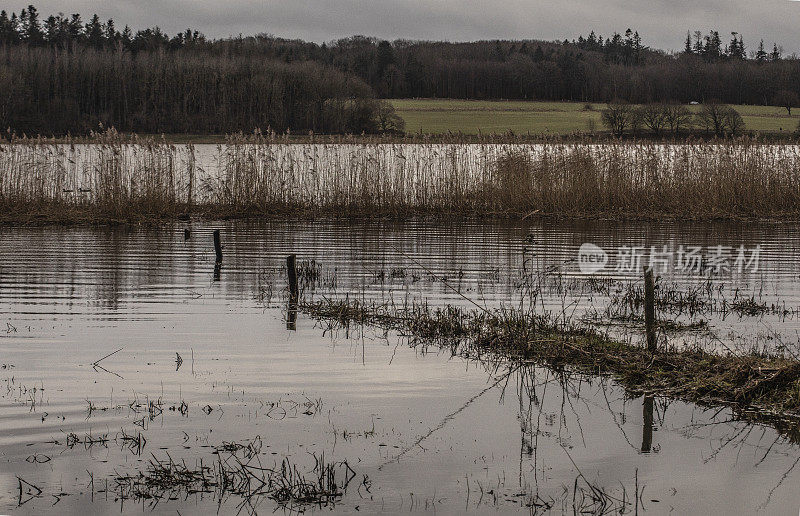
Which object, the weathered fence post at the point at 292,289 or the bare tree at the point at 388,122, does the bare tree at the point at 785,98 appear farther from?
the weathered fence post at the point at 292,289

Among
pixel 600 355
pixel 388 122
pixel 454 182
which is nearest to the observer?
pixel 600 355

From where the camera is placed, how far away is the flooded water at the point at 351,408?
5648 millimetres

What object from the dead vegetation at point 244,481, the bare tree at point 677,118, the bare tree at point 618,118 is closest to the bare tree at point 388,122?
the bare tree at point 618,118

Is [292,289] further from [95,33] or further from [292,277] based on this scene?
[95,33]

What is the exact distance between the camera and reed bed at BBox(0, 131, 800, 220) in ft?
74.2

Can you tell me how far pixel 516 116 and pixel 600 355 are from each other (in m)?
80.5

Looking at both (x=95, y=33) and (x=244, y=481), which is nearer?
(x=244, y=481)

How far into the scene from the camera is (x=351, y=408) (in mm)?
7375

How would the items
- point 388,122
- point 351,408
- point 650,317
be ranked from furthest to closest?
point 388,122 < point 650,317 < point 351,408

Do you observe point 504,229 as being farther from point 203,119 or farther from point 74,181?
point 203,119

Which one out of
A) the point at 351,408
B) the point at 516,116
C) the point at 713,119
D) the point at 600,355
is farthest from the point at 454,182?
the point at 516,116

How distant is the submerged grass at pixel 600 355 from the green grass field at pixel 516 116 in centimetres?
5320

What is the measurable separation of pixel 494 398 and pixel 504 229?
13.7m

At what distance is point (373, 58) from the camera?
114812 mm
